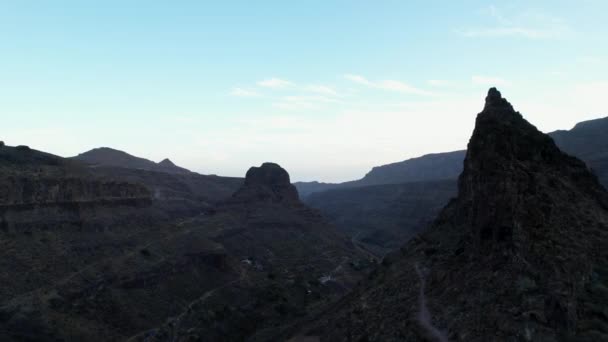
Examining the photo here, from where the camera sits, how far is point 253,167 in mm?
130875

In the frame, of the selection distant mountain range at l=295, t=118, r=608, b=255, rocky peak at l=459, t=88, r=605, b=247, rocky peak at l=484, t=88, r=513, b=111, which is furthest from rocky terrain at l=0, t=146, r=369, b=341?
distant mountain range at l=295, t=118, r=608, b=255

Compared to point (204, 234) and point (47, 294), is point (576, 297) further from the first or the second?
point (204, 234)

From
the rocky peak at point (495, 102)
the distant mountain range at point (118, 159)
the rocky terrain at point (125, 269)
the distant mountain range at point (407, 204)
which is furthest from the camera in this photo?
the distant mountain range at point (118, 159)

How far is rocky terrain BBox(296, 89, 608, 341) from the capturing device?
23375mm

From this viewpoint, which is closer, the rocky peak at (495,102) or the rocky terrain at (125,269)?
the rocky peak at (495,102)

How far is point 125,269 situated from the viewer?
5609 cm

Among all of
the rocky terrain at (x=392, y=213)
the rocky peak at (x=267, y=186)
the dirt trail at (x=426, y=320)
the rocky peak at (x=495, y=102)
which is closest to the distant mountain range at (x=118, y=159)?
the rocky peak at (x=267, y=186)

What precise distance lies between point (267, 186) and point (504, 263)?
321ft

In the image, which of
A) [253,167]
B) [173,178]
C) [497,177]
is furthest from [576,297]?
[173,178]

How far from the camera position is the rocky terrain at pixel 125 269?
45969 mm

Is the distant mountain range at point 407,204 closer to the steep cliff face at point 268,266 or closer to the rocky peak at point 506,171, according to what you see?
the steep cliff face at point 268,266

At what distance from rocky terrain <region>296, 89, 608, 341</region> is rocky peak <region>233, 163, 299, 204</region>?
75.8 meters

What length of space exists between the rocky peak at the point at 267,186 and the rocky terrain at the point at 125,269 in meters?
22.9

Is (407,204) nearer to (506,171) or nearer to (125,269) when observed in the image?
(125,269)
